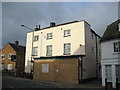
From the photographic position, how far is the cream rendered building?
22875mm

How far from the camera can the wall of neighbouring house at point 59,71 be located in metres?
20.8

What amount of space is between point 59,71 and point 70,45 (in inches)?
190

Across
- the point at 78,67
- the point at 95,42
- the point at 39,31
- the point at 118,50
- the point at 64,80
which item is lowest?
the point at 64,80

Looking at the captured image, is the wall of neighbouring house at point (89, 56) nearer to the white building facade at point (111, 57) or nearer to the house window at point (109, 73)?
the white building facade at point (111, 57)

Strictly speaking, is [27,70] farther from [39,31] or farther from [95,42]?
[95,42]

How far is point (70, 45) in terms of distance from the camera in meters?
24.2

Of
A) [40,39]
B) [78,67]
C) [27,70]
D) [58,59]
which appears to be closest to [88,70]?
[78,67]

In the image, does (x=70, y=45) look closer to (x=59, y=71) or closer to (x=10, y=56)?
(x=59, y=71)

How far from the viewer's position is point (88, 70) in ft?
77.9

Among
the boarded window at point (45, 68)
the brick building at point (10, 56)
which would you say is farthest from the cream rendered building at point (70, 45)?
the brick building at point (10, 56)

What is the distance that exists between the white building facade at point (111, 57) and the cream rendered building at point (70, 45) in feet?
12.8

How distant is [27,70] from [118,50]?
64.2 ft

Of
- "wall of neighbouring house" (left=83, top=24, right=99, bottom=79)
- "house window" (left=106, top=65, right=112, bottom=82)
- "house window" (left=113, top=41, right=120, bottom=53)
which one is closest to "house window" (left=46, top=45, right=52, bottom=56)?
"wall of neighbouring house" (left=83, top=24, right=99, bottom=79)

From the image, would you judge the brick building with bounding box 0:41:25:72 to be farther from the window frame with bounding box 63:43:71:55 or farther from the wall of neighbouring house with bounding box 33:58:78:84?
the window frame with bounding box 63:43:71:55
